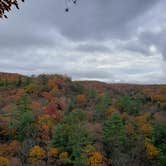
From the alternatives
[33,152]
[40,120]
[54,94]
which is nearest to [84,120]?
[40,120]

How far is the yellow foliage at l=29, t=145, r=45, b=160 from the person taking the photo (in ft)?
224

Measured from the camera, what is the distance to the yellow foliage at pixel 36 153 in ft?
224

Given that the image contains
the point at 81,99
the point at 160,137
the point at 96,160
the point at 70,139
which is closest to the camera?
the point at 70,139

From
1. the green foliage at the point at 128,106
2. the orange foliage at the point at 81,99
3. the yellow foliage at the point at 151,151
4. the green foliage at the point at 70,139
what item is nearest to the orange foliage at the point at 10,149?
the green foliage at the point at 70,139

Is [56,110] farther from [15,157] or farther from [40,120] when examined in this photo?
[15,157]

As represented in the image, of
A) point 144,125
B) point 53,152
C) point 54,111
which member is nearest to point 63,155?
point 53,152

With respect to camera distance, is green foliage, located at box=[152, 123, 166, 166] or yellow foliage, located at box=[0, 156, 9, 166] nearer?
yellow foliage, located at box=[0, 156, 9, 166]

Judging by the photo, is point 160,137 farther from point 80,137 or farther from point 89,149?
point 80,137

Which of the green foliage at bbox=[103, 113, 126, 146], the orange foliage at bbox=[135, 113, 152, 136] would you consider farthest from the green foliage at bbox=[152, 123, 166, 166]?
the green foliage at bbox=[103, 113, 126, 146]

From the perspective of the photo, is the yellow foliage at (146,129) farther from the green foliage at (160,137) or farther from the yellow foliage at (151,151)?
the yellow foliage at (151,151)

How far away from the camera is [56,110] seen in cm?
10125

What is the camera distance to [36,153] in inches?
2721

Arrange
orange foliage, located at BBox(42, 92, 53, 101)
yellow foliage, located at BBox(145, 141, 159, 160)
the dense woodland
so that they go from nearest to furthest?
1. the dense woodland
2. yellow foliage, located at BBox(145, 141, 159, 160)
3. orange foliage, located at BBox(42, 92, 53, 101)

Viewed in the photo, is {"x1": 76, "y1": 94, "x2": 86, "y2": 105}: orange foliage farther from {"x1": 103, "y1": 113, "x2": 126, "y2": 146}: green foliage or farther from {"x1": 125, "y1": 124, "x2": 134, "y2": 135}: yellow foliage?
{"x1": 103, "y1": 113, "x2": 126, "y2": 146}: green foliage
